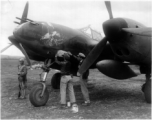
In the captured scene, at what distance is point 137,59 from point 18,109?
12.5 feet

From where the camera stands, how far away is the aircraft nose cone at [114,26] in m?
5.23

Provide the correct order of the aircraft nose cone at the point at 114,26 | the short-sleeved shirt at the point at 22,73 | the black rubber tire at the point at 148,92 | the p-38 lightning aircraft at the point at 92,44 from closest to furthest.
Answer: the aircraft nose cone at the point at 114,26, the p-38 lightning aircraft at the point at 92,44, the black rubber tire at the point at 148,92, the short-sleeved shirt at the point at 22,73

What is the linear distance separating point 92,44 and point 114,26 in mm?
2460

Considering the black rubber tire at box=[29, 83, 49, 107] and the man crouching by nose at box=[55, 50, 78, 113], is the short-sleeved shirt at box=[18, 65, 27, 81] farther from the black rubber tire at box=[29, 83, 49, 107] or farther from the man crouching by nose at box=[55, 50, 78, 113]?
the man crouching by nose at box=[55, 50, 78, 113]

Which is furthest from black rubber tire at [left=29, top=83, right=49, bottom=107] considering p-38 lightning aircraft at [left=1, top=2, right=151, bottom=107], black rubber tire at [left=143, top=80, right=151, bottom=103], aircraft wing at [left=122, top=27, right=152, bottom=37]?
black rubber tire at [left=143, top=80, right=151, bottom=103]

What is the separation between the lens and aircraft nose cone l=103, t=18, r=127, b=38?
5.23m

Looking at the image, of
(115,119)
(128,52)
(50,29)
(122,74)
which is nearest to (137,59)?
(128,52)

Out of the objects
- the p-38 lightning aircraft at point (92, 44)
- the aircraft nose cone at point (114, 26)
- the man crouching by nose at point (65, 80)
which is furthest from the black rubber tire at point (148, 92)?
the man crouching by nose at point (65, 80)

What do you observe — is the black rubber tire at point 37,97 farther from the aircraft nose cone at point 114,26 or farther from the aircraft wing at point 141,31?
the aircraft wing at point 141,31

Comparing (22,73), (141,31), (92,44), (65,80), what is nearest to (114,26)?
(141,31)

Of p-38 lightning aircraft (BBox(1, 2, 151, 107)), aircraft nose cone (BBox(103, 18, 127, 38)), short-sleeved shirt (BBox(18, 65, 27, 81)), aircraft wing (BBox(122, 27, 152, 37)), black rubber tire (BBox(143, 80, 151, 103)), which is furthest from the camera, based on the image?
short-sleeved shirt (BBox(18, 65, 27, 81))

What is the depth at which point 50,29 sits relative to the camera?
21.8 ft

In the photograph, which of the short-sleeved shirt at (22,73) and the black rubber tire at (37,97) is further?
the short-sleeved shirt at (22,73)

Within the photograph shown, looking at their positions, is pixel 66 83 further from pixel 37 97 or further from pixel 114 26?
pixel 114 26
